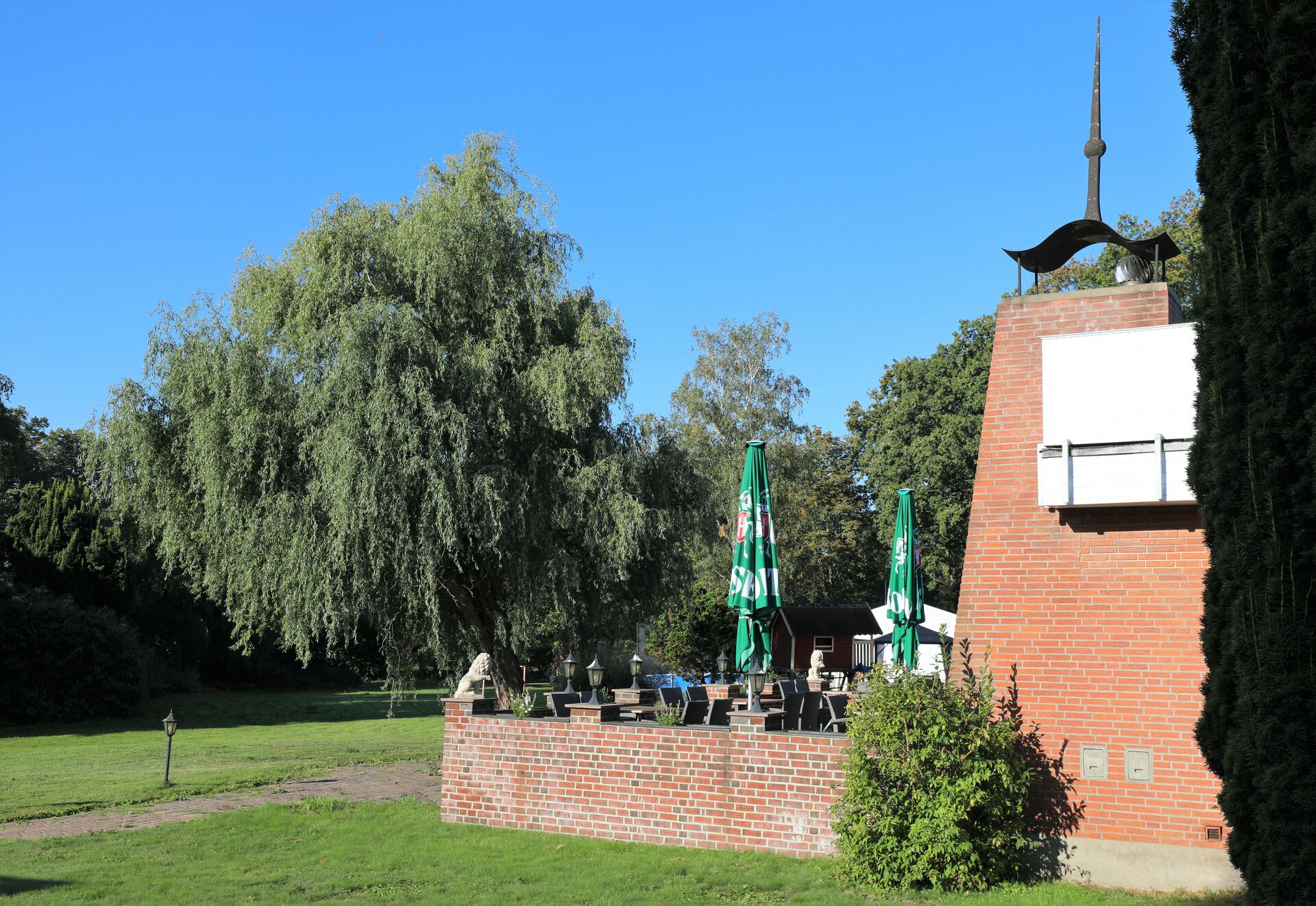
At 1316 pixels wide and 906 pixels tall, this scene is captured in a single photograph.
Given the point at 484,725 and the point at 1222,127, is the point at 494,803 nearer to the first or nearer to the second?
the point at 484,725

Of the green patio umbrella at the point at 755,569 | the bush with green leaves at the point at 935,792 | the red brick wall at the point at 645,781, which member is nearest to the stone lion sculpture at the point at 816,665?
the green patio umbrella at the point at 755,569

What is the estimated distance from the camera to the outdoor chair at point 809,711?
1090cm

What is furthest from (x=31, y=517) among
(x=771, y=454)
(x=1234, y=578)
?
(x=1234, y=578)

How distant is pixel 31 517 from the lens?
99.8 ft

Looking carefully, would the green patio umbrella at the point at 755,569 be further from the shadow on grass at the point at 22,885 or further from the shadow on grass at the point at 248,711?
the shadow on grass at the point at 248,711

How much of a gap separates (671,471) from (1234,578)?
11.2 meters

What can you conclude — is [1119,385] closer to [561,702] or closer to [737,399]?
[561,702]

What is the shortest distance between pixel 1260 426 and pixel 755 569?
5.51 meters

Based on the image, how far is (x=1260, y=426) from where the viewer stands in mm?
5559

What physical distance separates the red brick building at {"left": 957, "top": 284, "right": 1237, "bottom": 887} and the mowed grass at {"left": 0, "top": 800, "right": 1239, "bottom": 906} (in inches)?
22.3

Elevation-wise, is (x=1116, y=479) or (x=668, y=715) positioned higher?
(x=1116, y=479)

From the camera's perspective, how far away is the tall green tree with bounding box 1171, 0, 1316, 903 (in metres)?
5.36

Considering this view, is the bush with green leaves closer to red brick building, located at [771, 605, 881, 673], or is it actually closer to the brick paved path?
the brick paved path

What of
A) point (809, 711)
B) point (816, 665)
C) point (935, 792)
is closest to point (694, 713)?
point (809, 711)
